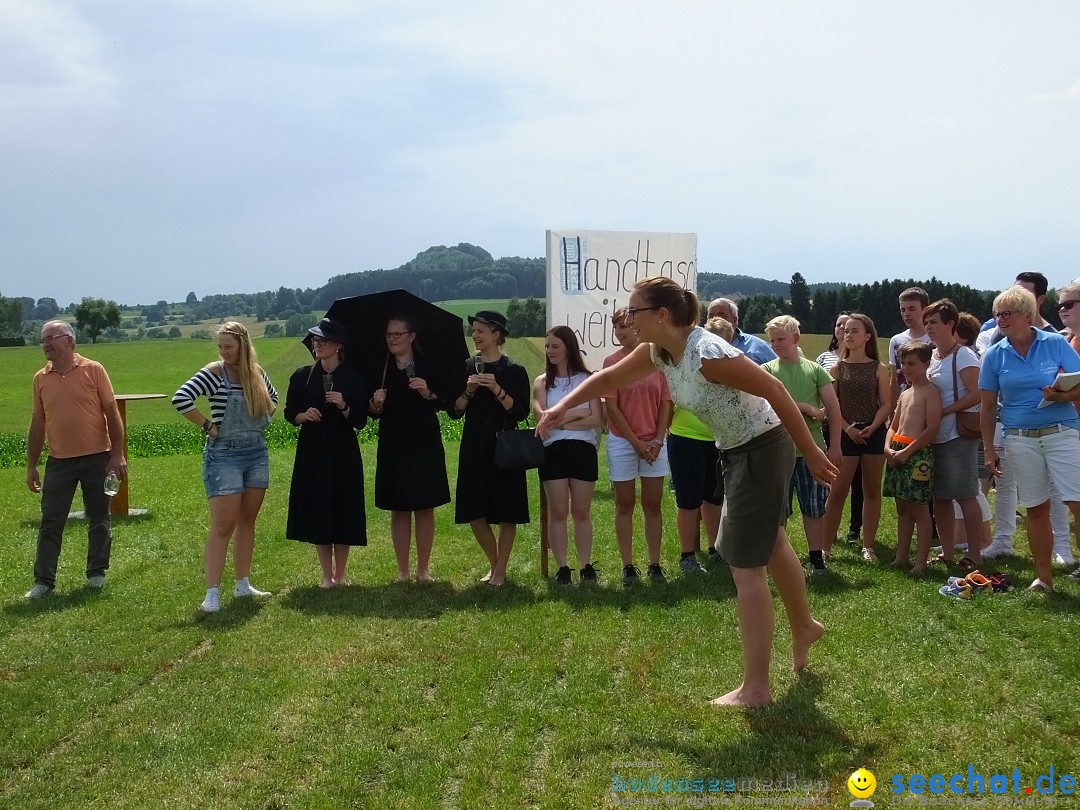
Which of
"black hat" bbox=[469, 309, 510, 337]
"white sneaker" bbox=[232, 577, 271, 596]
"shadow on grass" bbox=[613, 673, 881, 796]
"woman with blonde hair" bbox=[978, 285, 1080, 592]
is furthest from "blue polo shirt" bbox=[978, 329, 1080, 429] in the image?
"white sneaker" bbox=[232, 577, 271, 596]

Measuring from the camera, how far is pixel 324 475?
25.2 feet

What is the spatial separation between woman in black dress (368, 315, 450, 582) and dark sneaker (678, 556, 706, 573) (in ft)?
6.47

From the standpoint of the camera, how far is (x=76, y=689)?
5395 mm

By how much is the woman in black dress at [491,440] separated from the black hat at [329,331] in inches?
39.9

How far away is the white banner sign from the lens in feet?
31.3

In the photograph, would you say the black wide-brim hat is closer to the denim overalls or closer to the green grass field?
the denim overalls

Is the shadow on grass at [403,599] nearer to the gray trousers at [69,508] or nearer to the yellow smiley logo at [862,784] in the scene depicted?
the gray trousers at [69,508]

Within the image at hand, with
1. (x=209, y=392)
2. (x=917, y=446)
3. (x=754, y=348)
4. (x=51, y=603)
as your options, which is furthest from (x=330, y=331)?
(x=917, y=446)

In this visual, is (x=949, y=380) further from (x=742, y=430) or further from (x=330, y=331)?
(x=330, y=331)

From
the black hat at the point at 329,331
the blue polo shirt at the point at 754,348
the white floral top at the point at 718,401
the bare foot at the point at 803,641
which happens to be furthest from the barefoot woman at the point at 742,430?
the blue polo shirt at the point at 754,348

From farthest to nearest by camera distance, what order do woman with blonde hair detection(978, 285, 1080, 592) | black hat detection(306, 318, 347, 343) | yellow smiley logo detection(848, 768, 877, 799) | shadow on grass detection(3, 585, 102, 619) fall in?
1. black hat detection(306, 318, 347, 343)
2. shadow on grass detection(3, 585, 102, 619)
3. woman with blonde hair detection(978, 285, 1080, 592)
4. yellow smiley logo detection(848, 768, 877, 799)

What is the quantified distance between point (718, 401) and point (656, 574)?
10.7 feet

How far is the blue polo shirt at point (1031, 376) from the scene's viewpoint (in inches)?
255

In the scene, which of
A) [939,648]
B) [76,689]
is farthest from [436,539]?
[939,648]
